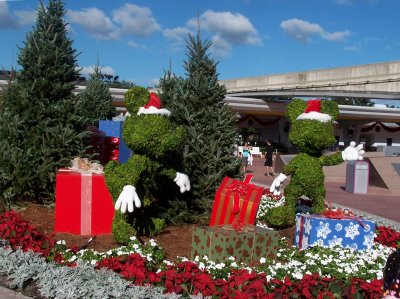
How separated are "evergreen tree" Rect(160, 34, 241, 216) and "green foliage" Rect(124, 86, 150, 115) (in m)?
1.18

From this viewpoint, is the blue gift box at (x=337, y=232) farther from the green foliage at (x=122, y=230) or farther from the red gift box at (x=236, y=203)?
the green foliage at (x=122, y=230)

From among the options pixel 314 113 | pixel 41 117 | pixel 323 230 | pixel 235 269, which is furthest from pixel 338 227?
pixel 41 117

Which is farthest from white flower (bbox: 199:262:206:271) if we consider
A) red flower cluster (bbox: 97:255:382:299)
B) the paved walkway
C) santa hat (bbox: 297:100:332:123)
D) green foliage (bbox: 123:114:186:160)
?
the paved walkway

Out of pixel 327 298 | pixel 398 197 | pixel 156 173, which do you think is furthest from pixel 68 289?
pixel 398 197

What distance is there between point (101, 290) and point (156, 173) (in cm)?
254

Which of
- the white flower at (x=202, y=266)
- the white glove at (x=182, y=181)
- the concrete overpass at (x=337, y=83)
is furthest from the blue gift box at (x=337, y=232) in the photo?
the concrete overpass at (x=337, y=83)

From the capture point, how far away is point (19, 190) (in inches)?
296

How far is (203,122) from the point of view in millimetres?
7344

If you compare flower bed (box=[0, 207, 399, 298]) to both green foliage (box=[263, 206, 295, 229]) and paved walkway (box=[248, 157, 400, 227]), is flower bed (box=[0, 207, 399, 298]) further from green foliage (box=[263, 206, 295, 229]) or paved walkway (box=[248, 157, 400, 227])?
paved walkway (box=[248, 157, 400, 227])

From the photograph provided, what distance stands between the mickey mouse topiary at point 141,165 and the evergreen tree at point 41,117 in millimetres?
2033

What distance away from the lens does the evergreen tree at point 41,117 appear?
Result: 24.5ft

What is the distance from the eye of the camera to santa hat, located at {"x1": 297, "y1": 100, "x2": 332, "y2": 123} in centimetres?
686

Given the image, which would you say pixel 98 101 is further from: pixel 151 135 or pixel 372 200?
pixel 151 135

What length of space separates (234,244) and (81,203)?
7.44ft
